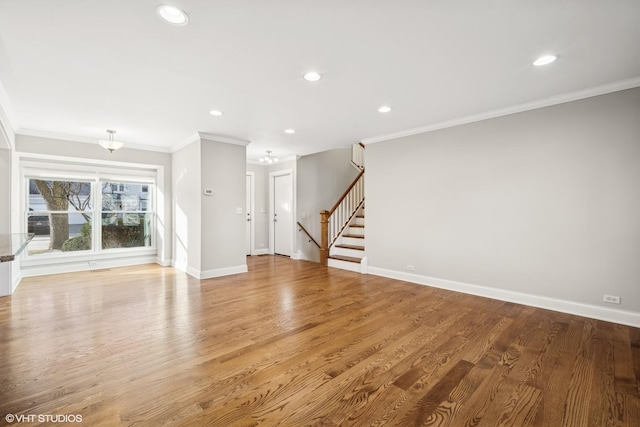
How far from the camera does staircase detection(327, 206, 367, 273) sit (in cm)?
569

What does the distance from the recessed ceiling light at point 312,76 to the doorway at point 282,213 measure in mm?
4388

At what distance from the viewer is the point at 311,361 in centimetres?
232

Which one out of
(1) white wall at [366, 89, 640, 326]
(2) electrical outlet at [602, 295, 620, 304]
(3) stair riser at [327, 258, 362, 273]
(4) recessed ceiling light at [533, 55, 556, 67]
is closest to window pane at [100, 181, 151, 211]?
(3) stair riser at [327, 258, 362, 273]

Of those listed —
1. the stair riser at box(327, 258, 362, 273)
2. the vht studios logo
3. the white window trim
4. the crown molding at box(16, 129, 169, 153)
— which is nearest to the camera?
the vht studios logo

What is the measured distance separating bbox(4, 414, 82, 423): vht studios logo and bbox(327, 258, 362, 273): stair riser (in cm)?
445

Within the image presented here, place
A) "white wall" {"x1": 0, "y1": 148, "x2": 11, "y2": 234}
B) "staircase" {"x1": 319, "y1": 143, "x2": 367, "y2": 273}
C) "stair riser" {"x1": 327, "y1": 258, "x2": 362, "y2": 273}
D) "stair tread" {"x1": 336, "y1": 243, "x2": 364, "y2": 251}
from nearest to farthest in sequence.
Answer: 1. "white wall" {"x1": 0, "y1": 148, "x2": 11, "y2": 234}
2. "stair riser" {"x1": 327, "y1": 258, "x2": 362, "y2": 273}
3. "stair tread" {"x1": 336, "y1": 243, "x2": 364, "y2": 251}
4. "staircase" {"x1": 319, "y1": 143, "x2": 367, "y2": 273}

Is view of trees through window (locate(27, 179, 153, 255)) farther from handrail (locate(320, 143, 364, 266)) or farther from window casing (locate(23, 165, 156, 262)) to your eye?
handrail (locate(320, 143, 364, 266))

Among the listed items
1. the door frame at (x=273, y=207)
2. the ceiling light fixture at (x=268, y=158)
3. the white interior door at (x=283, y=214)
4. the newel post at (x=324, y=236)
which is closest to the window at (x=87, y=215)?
the ceiling light fixture at (x=268, y=158)

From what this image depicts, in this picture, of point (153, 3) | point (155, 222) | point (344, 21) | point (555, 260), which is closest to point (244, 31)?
point (153, 3)

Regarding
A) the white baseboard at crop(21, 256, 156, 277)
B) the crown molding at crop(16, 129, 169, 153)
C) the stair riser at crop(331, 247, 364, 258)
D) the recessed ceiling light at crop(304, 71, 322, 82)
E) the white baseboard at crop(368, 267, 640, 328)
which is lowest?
the white baseboard at crop(368, 267, 640, 328)

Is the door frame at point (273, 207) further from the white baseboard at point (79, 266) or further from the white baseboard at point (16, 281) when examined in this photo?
the white baseboard at point (16, 281)

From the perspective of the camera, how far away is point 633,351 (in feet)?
8.13

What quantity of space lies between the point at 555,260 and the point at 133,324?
498cm

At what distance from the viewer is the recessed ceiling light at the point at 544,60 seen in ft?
8.34
